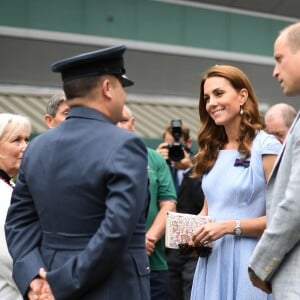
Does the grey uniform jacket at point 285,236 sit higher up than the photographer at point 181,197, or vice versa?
the grey uniform jacket at point 285,236

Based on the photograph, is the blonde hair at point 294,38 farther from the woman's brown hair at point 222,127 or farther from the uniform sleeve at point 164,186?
the uniform sleeve at point 164,186

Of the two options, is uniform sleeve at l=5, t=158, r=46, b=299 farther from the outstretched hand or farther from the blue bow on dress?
the blue bow on dress

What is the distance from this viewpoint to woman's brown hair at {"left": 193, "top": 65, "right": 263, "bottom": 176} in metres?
2.73

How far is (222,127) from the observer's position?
2.93m

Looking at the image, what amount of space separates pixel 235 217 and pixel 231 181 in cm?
16

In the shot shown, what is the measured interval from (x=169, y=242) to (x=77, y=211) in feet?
2.84

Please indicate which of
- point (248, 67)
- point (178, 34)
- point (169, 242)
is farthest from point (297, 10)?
point (169, 242)

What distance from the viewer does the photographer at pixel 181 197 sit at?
4.16 meters

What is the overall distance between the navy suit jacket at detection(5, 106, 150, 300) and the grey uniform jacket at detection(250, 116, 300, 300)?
1.36 feet

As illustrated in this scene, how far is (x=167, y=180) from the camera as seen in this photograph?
364cm

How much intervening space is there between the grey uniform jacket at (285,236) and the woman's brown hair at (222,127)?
2.54 feet

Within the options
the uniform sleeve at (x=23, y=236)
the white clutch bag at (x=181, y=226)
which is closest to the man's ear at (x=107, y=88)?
the uniform sleeve at (x=23, y=236)

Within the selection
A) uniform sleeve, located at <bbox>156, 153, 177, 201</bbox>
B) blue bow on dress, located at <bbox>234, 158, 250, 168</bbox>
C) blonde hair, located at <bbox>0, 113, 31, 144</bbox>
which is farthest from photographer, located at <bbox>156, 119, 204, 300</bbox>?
blonde hair, located at <bbox>0, 113, 31, 144</bbox>

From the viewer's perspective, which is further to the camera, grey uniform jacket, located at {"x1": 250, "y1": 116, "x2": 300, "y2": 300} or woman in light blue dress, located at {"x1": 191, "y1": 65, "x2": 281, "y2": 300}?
woman in light blue dress, located at {"x1": 191, "y1": 65, "x2": 281, "y2": 300}
